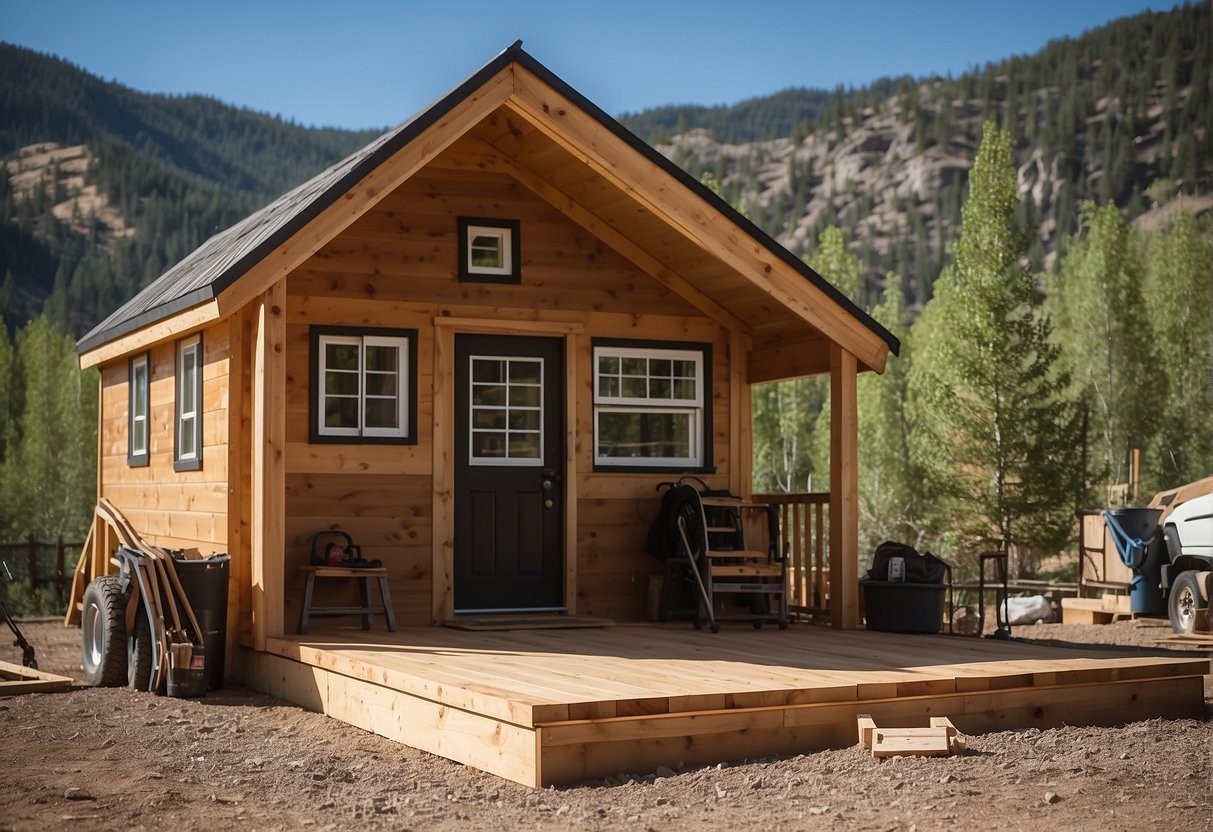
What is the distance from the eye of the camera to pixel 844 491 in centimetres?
963

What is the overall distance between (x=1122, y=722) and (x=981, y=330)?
2234cm

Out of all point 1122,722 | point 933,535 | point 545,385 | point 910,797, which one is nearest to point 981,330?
point 933,535

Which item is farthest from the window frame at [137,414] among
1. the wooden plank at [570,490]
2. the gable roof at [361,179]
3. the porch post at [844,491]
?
the porch post at [844,491]

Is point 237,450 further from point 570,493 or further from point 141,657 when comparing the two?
point 570,493

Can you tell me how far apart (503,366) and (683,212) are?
1.86m

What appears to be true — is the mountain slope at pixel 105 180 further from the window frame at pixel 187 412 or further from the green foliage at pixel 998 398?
the window frame at pixel 187 412

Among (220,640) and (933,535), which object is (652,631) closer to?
(220,640)

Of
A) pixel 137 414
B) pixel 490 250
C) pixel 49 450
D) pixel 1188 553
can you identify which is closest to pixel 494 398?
pixel 490 250

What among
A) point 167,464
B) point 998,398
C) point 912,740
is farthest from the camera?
point 998,398

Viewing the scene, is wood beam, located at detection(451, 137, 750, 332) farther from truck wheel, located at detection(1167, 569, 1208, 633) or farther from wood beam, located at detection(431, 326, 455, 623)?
→ truck wheel, located at detection(1167, 569, 1208, 633)

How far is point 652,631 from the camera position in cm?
920

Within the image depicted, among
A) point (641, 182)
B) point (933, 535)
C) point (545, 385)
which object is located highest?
point (641, 182)

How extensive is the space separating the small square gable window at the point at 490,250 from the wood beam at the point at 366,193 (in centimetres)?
148

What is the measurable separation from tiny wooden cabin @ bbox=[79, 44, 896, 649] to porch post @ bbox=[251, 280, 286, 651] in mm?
134
